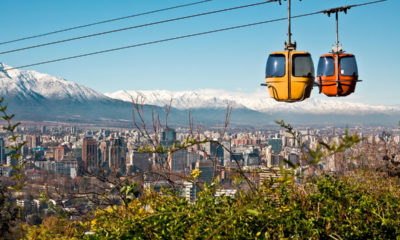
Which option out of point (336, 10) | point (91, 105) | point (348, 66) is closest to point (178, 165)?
point (348, 66)

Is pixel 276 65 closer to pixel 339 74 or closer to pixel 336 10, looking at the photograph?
pixel 336 10

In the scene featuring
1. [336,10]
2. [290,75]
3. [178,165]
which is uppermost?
[336,10]

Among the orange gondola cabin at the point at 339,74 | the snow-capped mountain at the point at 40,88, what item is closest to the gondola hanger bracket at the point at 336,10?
the orange gondola cabin at the point at 339,74

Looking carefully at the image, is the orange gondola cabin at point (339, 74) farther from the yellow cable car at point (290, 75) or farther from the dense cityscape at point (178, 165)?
the yellow cable car at point (290, 75)

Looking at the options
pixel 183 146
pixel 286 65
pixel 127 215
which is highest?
pixel 286 65

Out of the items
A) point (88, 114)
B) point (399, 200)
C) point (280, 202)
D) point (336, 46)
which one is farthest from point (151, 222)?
point (88, 114)

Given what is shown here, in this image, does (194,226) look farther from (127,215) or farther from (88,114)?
(88,114)
